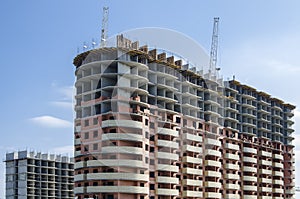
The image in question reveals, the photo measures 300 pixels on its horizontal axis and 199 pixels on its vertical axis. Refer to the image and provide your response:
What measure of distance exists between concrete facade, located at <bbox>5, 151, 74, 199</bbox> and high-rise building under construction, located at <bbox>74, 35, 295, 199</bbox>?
Answer: 30.4 meters

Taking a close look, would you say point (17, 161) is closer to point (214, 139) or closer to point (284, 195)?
point (214, 139)

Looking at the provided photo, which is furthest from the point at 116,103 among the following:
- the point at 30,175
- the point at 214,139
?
the point at 30,175

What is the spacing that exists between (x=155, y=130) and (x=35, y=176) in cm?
3447

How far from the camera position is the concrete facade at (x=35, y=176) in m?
72.0

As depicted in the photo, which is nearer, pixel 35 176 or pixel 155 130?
pixel 155 130

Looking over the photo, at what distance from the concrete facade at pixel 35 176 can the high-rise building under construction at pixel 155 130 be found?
99.8 feet

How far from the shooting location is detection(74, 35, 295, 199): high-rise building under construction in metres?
41.5

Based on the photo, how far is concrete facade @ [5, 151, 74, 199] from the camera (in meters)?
72.0

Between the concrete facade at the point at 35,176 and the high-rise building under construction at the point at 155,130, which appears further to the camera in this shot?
the concrete facade at the point at 35,176

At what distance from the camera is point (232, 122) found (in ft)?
191

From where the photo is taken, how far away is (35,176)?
240 feet

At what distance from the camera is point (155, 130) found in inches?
1793

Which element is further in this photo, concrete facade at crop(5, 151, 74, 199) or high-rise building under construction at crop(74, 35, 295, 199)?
concrete facade at crop(5, 151, 74, 199)

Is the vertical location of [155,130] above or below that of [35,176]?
above
